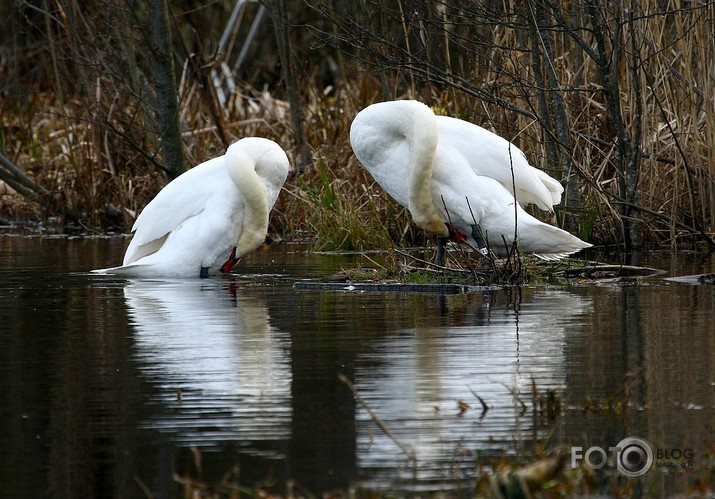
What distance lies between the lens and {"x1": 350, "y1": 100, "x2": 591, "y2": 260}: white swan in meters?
9.27

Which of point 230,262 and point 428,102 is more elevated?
point 428,102

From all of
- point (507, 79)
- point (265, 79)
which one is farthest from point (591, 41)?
point (265, 79)

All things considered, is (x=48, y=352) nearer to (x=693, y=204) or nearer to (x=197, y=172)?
(x=197, y=172)

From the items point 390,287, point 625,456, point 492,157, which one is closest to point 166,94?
point 492,157

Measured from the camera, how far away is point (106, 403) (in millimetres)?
5230

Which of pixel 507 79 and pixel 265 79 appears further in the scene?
pixel 265 79

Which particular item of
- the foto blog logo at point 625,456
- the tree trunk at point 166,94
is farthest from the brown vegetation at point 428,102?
the foto blog logo at point 625,456

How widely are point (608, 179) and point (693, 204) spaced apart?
1301 millimetres

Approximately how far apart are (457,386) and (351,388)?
64 centimetres

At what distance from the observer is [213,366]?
5.91m

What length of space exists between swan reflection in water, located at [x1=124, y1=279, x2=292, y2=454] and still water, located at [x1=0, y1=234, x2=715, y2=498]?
0.05ft

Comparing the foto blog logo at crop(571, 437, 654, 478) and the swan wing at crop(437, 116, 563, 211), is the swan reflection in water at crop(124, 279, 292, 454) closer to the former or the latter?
the foto blog logo at crop(571, 437, 654, 478)

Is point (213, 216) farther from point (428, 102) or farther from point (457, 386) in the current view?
point (457, 386)

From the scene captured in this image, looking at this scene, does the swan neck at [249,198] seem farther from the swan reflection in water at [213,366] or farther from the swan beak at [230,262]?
the swan reflection in water at [213,366]
